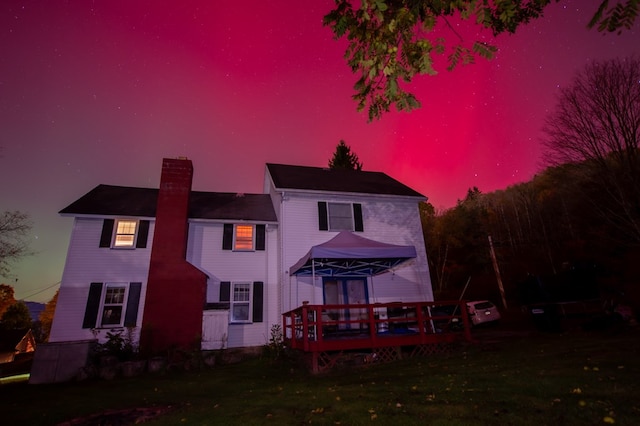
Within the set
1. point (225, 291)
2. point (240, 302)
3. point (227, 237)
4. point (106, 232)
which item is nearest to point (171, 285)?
point (225, 291)

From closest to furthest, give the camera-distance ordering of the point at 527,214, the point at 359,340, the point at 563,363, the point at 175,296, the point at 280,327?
1. the point at 563,363
2. the point at 359,340
3. the point at 175,296
4. the point at 280,327
5. the point at 527,214

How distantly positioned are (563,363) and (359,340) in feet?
16.8

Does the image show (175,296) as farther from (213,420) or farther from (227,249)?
(213,420)

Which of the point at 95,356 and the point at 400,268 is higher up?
the point at 400,268

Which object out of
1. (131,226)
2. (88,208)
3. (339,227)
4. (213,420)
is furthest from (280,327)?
(88,208)

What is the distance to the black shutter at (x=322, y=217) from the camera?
16.1m

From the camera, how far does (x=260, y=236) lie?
16.7m

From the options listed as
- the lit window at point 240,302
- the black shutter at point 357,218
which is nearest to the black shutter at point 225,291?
the lit window at point 240,302

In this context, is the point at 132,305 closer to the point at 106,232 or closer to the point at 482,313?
the point at 106,232

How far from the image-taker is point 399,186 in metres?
19.4

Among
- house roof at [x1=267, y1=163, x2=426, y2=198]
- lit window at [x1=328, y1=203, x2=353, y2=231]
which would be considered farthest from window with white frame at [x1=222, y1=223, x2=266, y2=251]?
lit window at [x1=328, y1=203, x2=353, y2=231]

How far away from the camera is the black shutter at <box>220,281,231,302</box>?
15086mm

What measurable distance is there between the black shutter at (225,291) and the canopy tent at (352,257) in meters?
3.45

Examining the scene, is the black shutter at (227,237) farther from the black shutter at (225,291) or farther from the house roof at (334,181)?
the house roof at (334,181)
